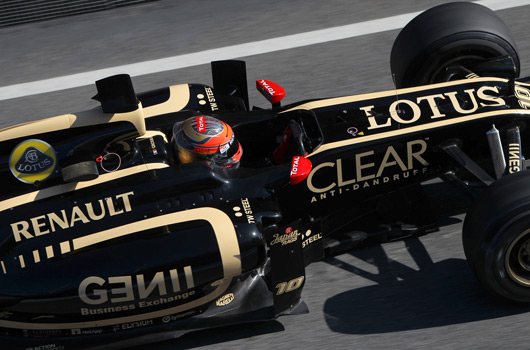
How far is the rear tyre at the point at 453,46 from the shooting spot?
5.77m

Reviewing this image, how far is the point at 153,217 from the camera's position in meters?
4.44

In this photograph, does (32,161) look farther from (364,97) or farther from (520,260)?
(520,260)

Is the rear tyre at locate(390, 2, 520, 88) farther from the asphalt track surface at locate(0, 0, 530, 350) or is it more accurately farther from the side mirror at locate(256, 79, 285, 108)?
the side mirror at locate(256, 79, 285, 108)

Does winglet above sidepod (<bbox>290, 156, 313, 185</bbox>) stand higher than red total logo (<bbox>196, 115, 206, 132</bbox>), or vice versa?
red total logo (<bbox>196, 115, 206, 132</bbox>)

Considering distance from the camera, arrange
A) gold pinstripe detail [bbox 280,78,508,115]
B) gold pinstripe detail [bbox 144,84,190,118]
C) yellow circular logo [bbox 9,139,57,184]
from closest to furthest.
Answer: yellow circular logo [bbox 9,139,57,184] → gold pinstripe detail [bbox 280,78,508,115] → gold pinstripe detail [bbox 144,84,190,118]

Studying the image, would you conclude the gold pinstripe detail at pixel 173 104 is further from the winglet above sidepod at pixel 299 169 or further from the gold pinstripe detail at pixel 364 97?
the winglet above sidepod at pixel 299 169

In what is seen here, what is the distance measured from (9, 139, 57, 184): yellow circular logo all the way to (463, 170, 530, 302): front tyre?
2.49 meters

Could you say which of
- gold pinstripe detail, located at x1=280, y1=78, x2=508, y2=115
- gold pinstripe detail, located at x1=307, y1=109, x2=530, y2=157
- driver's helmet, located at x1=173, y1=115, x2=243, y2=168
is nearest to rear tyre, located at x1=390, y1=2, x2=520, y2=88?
gold pinstripe detail, located at x1=280, y1=78, x2=508, y2=115

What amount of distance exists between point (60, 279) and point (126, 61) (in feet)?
14.4

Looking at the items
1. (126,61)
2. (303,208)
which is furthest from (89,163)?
(126,61)

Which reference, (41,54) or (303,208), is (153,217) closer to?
(303,208)

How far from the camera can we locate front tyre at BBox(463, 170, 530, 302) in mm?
4227

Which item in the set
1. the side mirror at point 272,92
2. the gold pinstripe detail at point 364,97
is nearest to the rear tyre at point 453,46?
the gold pinstripe detail at point 364,97

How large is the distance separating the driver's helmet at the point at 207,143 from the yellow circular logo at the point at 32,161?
780mm
